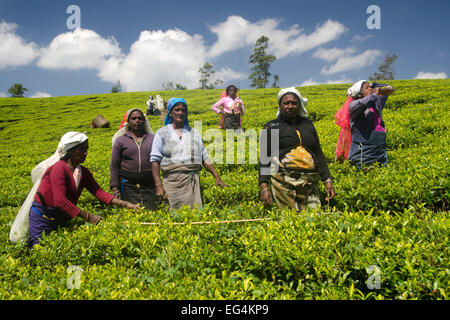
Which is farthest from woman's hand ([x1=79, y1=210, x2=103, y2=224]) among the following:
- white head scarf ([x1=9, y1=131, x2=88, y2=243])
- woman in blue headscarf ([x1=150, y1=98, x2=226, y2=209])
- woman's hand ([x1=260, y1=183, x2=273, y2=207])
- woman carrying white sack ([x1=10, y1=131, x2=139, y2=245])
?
woman's hand ([x1=260, y1=183, x2=273, y2=207])

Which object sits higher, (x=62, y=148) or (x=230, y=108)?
(x=230, y=108)

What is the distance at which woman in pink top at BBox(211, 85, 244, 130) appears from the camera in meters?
10.0

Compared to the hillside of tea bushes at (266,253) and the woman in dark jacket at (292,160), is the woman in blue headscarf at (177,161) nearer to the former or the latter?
the hillside of tea bushes at (266,253)

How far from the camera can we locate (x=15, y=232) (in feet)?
11.1

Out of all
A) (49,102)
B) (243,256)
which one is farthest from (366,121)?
(49,102)

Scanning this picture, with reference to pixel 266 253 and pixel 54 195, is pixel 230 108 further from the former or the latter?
pixel 266 253

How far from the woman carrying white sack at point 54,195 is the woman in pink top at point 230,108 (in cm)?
689

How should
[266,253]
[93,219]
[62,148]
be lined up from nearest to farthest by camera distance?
[266,253], [62,148], [93,219]

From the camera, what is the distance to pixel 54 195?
10.6 ft

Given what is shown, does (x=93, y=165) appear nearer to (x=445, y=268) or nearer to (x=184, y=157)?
(x=184, y=157)

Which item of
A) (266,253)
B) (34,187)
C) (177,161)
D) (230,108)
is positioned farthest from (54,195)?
(230,108)

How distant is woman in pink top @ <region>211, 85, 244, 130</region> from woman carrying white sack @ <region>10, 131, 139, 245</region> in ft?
22.6

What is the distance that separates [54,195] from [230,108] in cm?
768
